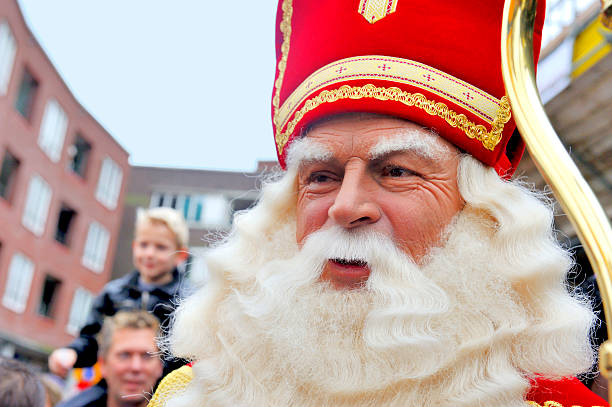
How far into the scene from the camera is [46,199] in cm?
2316

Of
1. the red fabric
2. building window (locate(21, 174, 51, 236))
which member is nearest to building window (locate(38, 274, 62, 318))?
building window (locate(21, 174, 51, 236))

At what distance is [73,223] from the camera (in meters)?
25.9

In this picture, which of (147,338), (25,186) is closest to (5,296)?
(25,186)

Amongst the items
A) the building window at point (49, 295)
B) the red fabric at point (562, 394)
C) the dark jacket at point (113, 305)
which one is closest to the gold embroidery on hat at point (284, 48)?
the red fabric at point (562, 394)

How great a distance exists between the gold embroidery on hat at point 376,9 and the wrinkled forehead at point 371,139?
302mm

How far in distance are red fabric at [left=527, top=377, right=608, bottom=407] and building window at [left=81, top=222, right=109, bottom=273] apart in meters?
25.9

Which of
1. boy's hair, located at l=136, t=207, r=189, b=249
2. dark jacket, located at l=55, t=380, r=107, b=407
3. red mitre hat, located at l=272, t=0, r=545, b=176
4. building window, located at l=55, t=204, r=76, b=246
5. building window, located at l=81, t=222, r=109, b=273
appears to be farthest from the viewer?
building window, located at l=81, t=222, r=109, b=273

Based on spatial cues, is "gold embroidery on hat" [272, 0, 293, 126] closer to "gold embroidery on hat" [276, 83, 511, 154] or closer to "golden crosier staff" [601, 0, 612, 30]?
"gold embroidery on hat" [276, 83, 511, 154]

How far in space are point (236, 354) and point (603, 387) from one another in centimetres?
130

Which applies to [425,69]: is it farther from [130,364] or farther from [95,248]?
[95,248]

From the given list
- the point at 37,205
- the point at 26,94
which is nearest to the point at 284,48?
the point at 26,94

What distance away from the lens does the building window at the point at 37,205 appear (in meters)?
21.9

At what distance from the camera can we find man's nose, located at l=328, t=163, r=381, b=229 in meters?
1.87

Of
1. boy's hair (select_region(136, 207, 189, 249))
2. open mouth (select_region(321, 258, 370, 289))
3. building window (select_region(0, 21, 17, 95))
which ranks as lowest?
open mouth (select_region(321, 258, 370, 289))
